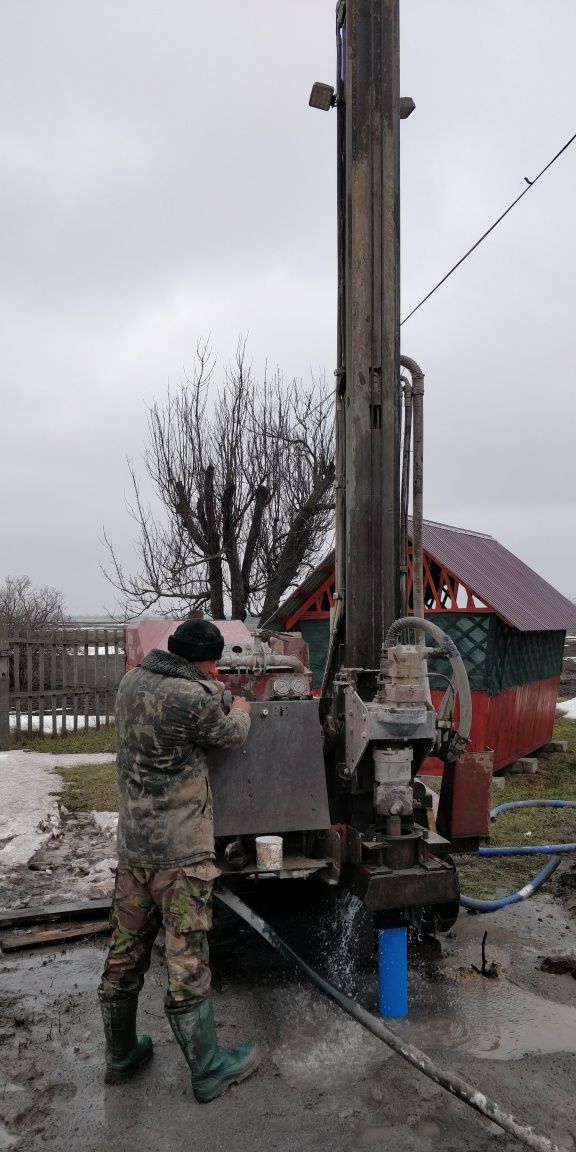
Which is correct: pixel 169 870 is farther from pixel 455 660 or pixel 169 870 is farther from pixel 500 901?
pixel 500 901

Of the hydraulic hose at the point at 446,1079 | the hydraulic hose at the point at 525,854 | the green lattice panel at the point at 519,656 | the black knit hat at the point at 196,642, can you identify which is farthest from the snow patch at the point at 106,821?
the green lattice panel at the point at 519,656

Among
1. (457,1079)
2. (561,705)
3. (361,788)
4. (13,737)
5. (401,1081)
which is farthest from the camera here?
(561,705)

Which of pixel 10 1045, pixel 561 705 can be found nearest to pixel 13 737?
pixel 10 1045

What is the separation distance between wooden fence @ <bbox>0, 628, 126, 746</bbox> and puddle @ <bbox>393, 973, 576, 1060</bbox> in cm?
949

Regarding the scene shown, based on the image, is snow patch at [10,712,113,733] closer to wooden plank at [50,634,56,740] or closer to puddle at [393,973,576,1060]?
wooden plank at [50,634,56,740]

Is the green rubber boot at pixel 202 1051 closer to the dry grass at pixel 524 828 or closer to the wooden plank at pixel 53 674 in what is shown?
the dry grass at pixel 524 828

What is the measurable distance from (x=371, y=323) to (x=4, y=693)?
9411mm

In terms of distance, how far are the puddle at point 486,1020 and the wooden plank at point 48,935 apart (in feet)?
6.50

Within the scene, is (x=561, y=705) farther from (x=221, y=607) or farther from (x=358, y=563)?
(x=358, y=563)

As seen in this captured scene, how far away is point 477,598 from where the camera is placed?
371 inches

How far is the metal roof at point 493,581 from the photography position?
31.0ft

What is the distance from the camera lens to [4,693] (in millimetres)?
12188

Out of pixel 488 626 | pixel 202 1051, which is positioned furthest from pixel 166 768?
pixel 488 626

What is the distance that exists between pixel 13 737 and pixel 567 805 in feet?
28.0
